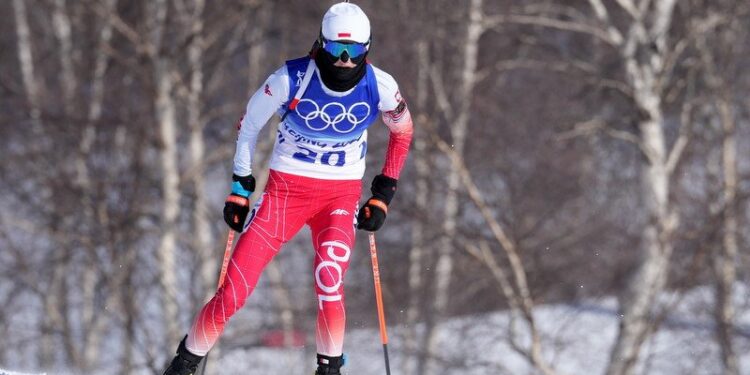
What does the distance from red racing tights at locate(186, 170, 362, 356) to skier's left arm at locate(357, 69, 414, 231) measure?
99mm

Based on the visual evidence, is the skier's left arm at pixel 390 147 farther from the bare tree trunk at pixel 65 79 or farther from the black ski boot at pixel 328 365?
the bare tree trunk at pixel 65 79

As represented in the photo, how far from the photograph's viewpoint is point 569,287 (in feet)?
83.4

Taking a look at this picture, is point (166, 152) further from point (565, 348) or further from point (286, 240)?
point (286, 240)

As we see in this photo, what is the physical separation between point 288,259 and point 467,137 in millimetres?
4267

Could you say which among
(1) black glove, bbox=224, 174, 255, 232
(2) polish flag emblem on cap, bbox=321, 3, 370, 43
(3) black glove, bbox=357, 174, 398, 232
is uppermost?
(2) polish flag emblem on cap, bbox=321, 3, 370, 43

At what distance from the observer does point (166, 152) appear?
48.8 ft

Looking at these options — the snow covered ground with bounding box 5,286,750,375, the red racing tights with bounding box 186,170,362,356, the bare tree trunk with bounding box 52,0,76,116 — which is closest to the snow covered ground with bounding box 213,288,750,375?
the snow covered ground with bounding box 5,286,750,375

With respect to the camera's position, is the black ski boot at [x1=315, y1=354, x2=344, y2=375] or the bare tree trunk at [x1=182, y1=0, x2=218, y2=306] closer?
the black ski boot at [x1=315, y1=354, x2=344, y2=375]

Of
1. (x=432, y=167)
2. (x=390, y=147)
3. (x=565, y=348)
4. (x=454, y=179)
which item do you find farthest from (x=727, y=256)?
(x=390, y=147)

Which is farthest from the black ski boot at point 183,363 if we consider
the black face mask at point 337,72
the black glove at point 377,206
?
the black face mask at point 337,72

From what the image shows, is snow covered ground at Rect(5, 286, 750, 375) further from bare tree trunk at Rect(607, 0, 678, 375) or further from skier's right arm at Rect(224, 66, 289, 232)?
skier's right arm at Rect(224, 66, 289, 232)

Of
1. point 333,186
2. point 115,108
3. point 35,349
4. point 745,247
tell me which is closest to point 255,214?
point 333,186

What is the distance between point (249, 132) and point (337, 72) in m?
0.62

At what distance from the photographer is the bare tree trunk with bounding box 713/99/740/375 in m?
14.5
